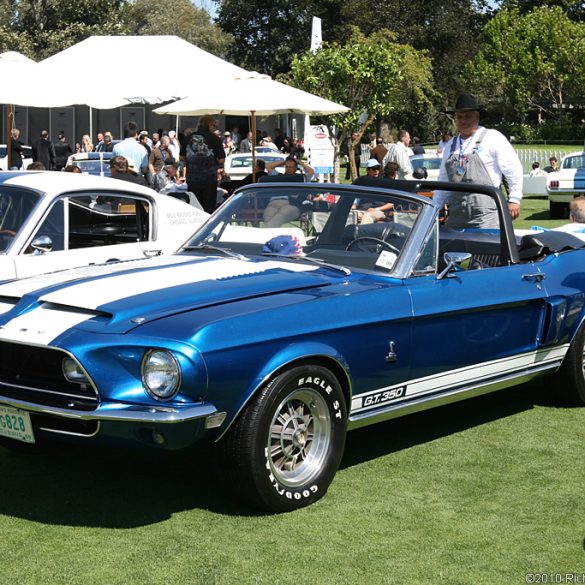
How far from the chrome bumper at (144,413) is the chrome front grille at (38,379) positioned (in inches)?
2.1

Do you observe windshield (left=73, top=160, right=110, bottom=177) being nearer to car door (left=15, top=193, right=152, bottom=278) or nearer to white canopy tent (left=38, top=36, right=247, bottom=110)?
white canopy tent (left=38, top=36, right=247, bottom=110)

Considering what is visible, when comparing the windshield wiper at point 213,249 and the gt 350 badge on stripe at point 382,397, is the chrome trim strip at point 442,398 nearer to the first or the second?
the gt 350 badge on stripe at point 382,397

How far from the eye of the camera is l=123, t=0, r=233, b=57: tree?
97.1 m

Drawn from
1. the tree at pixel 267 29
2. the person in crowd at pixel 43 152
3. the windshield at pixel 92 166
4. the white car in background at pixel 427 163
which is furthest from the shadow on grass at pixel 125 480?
the tree at pixel 267 29

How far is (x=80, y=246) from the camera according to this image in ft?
25.9

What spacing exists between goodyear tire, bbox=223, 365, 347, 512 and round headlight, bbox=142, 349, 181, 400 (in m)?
0.37

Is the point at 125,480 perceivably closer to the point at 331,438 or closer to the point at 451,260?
the point at 331,438

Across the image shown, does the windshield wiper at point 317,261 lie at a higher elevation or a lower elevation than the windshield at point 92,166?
lower

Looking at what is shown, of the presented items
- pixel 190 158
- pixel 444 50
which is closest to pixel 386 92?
pixel 190 158

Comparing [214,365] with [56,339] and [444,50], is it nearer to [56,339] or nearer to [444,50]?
[56,339]

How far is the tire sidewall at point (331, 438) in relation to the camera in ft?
15.3

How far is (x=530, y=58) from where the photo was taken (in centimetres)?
7044

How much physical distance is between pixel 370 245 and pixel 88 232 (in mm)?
2942

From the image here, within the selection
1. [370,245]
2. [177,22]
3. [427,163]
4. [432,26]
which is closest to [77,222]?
[370,245]
